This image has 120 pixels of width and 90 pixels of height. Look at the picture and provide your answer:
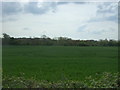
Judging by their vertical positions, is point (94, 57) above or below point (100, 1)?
below

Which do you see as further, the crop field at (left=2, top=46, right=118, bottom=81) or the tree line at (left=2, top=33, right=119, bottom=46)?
the crop field at (left=2, top=46, right=118, bottom=81)

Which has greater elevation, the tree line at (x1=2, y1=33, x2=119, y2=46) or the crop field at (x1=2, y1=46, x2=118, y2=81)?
the tree line at (x1=2, y1=33, x2=119, y2=46)

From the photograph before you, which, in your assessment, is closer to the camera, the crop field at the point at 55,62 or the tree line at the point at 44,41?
the tree line at the point at 44,41

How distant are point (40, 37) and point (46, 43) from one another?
0.42ft

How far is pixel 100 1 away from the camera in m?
4.79

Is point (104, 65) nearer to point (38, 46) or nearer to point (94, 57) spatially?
point (94, 57)

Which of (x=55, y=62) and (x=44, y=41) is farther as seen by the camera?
(x=55, y=62)

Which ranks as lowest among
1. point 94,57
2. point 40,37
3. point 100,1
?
point 94,57

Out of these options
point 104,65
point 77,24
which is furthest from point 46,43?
point 104,65

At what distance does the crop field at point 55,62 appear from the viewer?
476 cm

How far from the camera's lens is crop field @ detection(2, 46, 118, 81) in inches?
187

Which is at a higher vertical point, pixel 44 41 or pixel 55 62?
pixel 44 41

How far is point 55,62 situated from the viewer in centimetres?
501

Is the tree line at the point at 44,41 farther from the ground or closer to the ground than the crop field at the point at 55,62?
farther from the ground
